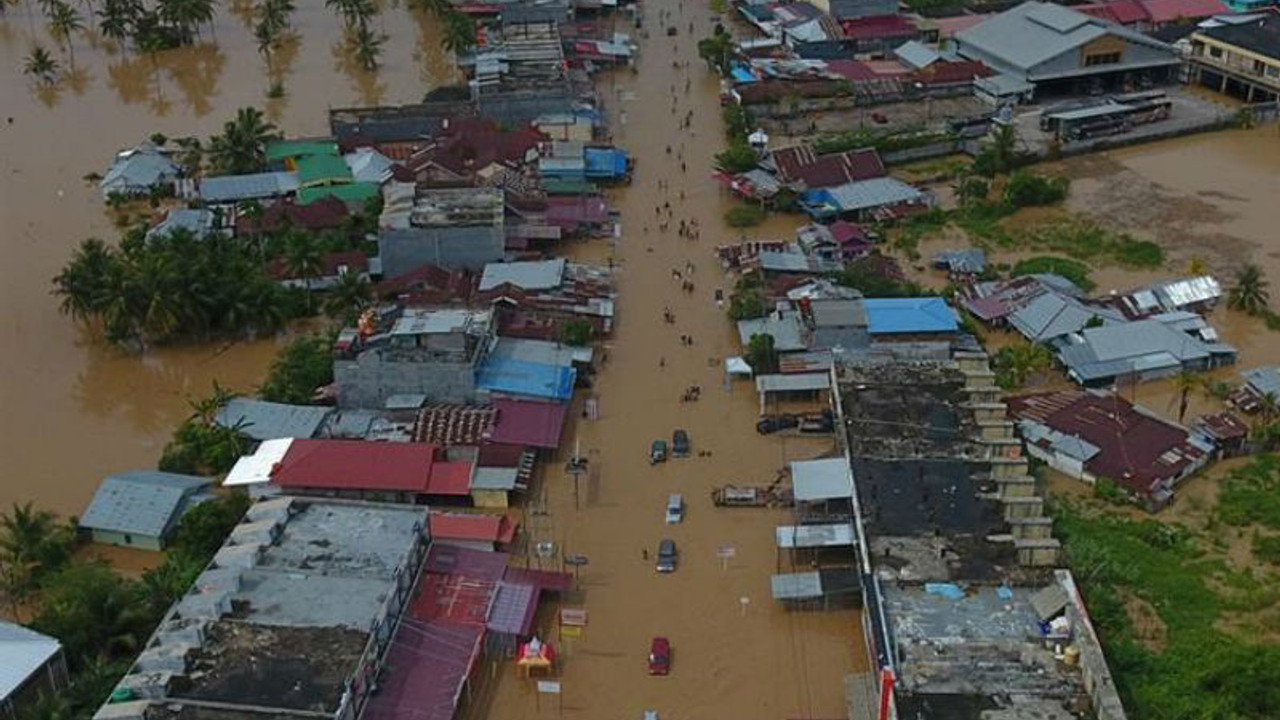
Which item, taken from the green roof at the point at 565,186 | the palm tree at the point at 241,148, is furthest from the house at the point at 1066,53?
the palm tree at the point at 241,148

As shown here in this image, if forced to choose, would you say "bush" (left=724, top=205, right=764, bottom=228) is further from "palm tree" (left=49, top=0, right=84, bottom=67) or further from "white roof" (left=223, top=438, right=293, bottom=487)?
"palm tree" (left=49, top=0, right=84, bottom=67)

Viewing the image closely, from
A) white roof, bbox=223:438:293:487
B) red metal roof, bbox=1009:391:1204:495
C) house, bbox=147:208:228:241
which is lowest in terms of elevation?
red metal roof, bbox=1009:391:1204:495

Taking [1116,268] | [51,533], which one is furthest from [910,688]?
[1116,268]

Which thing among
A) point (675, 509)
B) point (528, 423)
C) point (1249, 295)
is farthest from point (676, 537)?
point (1249, 295)

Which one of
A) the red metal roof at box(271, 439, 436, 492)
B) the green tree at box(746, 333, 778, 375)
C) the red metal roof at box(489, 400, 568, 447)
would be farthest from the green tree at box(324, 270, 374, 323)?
the green tree at box(746, 333, 778, 375)

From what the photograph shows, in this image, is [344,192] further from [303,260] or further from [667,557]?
[667,557]

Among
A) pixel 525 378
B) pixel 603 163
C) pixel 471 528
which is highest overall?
pixel 603 163
